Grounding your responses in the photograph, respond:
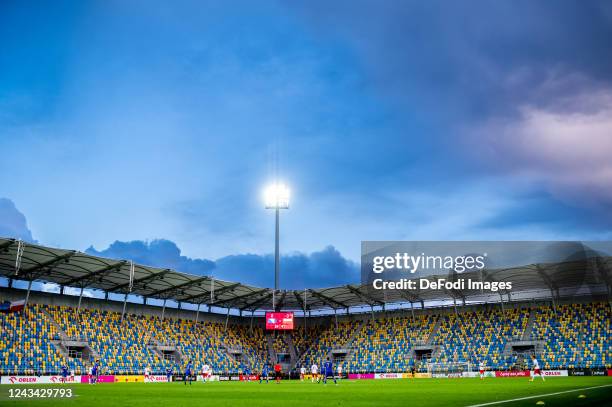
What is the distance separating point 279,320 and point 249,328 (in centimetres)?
1212

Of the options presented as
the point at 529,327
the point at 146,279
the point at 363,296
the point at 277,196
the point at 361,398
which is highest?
the point at 277,196

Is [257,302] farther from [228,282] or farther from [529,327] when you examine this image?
[529,327]

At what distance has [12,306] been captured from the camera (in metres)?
47.5

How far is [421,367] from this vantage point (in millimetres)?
67750

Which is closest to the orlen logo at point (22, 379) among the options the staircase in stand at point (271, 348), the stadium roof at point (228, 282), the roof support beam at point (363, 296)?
the stadium roof at point (228, 282)

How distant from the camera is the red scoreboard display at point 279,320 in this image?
2931 inches

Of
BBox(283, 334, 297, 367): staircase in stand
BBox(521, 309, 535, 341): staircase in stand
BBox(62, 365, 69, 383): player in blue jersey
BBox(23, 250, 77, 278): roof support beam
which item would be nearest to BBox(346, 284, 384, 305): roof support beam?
BBox(283, 334, 297, 367): staircase in stand

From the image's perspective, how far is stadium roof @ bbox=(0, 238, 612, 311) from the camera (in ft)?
180

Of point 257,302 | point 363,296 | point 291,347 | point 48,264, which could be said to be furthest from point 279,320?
point 48,264

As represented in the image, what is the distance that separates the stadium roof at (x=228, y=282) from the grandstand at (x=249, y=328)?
0.61ft

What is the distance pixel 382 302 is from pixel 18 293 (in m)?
45.9

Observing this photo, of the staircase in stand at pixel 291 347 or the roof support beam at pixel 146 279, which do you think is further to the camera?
the staircase in stand at pixel 291 347

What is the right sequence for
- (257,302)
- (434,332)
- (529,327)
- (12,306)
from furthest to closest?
(257,302) → (434,332) → (529,327) → (12,306)

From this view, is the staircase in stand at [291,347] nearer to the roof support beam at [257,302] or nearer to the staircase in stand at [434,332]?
the roof support beam at [257,302]
